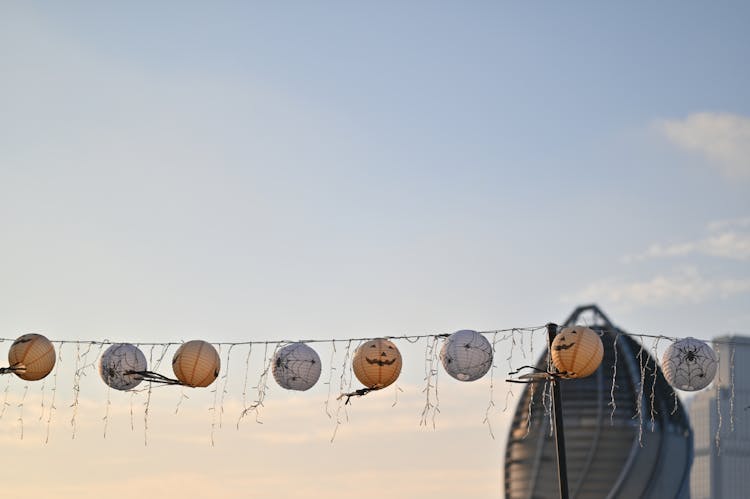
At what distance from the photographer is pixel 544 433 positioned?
11344 centimetres

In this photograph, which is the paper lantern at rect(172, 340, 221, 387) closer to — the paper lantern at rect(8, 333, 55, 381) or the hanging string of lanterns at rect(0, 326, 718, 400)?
the hanging string of lanterns at rect(0, 326, 718, 400)

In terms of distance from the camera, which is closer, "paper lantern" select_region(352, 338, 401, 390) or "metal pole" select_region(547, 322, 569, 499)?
"metal pole" select_region(547, 322, 569, 499)

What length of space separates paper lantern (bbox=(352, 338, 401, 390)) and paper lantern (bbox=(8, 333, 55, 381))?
7045 mm

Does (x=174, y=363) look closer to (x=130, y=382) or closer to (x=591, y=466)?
(x=130, y=382)

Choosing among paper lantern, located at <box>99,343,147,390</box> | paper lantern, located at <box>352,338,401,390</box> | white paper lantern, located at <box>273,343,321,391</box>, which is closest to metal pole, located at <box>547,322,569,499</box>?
paper lantern, located at <box>352,338,401,390</box>

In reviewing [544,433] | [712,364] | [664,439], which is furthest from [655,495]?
[712,364]

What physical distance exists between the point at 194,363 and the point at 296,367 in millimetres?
2380

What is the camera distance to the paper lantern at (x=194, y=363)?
22938mm

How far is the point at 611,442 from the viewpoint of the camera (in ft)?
362

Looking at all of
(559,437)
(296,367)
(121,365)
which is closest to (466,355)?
(559,437)

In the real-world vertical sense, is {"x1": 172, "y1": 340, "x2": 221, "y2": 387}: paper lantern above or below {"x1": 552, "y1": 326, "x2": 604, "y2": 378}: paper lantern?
below

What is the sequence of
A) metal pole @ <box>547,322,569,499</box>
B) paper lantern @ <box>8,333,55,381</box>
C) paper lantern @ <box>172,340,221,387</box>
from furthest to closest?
paper lantern @ <box>8,333,55,381</box> < paper lantern @ <box>172,340,221,387</box> < metal pole @ <box>547,322,569,499</box>

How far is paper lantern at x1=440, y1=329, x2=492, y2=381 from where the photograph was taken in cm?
2320

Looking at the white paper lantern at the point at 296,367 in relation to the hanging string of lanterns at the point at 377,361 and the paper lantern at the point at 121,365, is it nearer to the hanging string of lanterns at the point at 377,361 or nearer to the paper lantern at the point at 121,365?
the hanging string of lanterns at the point at 377,361
